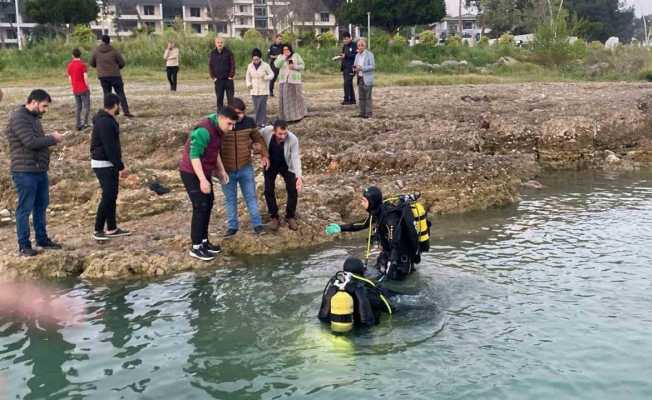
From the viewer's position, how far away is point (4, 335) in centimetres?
691

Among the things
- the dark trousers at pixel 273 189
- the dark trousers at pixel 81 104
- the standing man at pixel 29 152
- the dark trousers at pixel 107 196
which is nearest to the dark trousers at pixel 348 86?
the dark trousers at pixel 81 104

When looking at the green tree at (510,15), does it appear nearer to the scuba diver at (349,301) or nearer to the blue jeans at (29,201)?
the blue jeans at (29,201)

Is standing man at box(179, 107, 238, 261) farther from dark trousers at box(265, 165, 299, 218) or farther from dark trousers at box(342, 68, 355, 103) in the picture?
dark trousers at box(342, 68, 355, 103)

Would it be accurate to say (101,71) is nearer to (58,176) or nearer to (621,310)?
(58,176)

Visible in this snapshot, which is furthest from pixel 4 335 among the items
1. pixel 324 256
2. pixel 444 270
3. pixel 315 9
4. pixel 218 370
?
pixel 315 9

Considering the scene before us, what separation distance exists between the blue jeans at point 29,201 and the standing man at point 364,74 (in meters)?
8.54

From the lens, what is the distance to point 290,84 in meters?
14.8

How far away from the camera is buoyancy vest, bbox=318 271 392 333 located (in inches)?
250

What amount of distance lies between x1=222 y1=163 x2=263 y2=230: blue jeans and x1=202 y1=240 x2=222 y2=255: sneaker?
517 mm

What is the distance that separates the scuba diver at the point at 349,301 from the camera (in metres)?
6.36

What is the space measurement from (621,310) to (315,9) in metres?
69.9

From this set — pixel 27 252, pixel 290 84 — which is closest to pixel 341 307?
pixel 27 252

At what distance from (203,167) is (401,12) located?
37461 millimetres

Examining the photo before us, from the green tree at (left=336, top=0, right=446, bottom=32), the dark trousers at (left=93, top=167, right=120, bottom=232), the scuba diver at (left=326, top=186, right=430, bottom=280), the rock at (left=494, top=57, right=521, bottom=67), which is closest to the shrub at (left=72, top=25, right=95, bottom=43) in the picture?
the green tree at (left=336, top=0, right=446, bottom=32)
